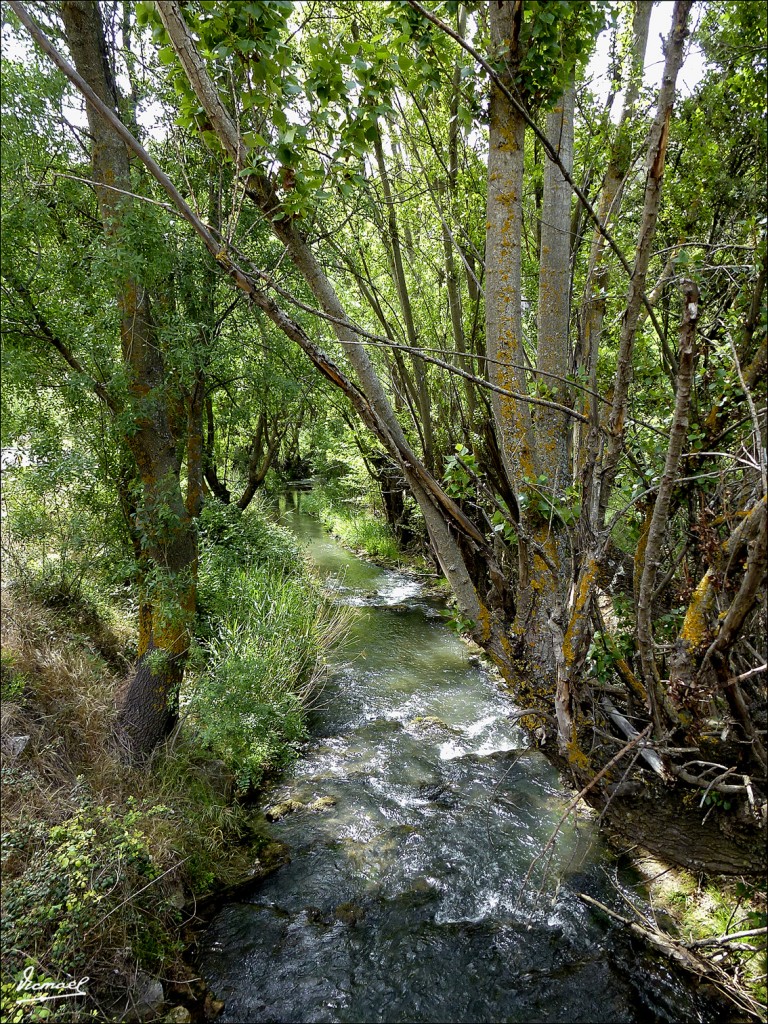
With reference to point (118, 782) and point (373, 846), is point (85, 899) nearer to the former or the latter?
point (118, 782)

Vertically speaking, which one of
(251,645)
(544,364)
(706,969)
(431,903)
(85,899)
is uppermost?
(544,364)

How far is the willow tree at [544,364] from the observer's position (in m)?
2.01

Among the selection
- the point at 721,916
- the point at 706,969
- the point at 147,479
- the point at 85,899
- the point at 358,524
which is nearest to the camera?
the point at 706,969

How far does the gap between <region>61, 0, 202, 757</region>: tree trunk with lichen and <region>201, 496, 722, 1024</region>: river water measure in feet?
5.41

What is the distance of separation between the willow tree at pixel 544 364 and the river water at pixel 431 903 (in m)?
0.90

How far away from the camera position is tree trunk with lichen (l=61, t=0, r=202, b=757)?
4629mm

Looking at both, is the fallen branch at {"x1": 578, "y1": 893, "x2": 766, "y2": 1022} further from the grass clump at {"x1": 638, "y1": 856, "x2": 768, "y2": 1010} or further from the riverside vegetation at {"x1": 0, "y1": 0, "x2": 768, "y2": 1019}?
the riverside vegetation at {"x1": 0, "y1": 0, "x2": 768, "y2": 1019}

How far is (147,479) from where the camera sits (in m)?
5.11

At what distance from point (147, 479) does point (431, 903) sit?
425 centimetres

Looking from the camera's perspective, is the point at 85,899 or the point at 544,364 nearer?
the point at 85,899
